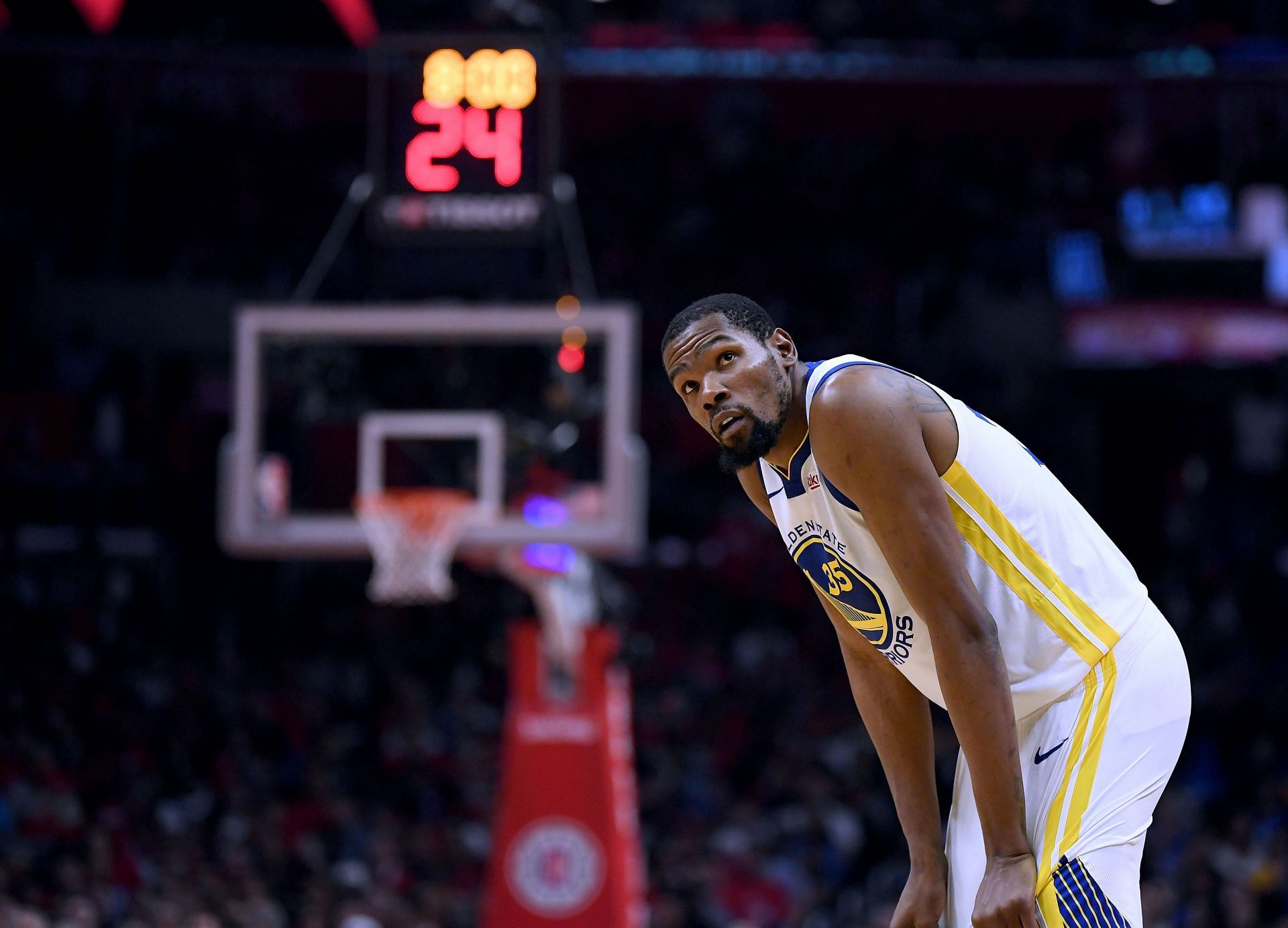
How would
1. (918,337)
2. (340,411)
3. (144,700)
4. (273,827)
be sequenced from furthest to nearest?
(918,337)
(144,700)
(273,827)
(340,411)

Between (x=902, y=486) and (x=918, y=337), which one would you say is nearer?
(x=902, y=486)

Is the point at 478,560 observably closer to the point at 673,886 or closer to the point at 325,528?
the point at 325,528

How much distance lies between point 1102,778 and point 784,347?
0.91 m

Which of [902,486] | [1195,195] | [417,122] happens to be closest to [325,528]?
[417,122]

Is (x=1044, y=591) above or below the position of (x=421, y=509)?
above

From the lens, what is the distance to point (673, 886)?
1126 centimetres

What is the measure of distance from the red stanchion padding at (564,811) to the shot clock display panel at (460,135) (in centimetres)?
368

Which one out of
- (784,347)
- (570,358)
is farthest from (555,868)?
(784,347)

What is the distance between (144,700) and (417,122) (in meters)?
7.75

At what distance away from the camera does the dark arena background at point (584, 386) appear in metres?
10.8

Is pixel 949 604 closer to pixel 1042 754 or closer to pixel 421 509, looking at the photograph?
pixel 1042 754

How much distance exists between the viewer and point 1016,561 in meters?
2.63

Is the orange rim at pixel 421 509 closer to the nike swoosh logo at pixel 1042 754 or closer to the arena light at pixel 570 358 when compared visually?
the arena light at pixel 570 358

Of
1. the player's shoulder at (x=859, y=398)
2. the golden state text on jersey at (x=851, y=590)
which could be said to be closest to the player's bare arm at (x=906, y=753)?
the golden state text on jersey at (x=851, y=590)
